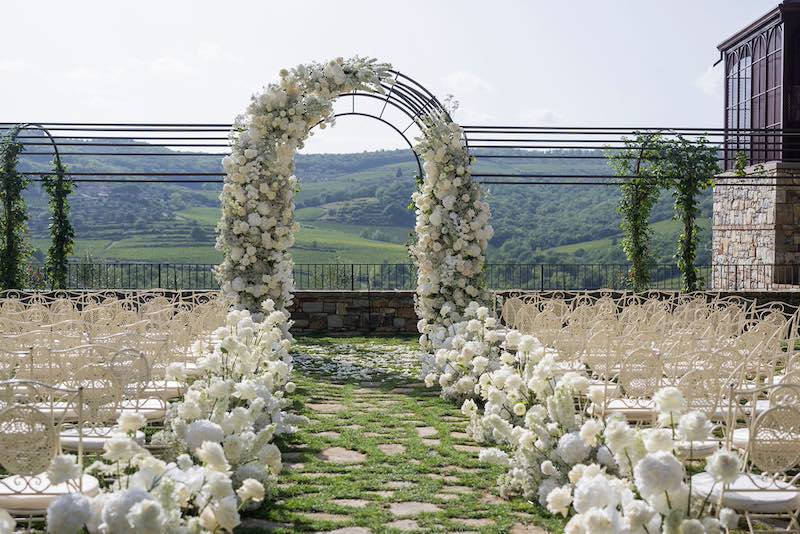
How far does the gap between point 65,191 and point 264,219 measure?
569cm

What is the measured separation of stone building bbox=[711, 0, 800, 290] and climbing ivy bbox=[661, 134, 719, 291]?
4.33 ft

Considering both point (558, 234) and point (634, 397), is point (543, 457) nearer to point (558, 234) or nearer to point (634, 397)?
point (634, 397)

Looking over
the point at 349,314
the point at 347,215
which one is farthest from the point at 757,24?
the point at 347,215

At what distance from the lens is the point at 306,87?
1049cm

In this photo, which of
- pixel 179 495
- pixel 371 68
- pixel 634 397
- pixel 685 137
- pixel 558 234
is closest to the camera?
pixel 179 495

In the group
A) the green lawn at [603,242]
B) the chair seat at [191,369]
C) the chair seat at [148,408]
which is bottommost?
the chair seat at [148,408]

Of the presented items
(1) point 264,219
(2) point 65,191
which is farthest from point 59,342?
(2) point 65,191

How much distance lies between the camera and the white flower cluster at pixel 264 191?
398 inches

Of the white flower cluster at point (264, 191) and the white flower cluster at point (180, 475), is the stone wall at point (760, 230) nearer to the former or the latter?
the white flower cluster at point (264, 191)

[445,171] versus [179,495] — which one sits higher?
[445,171]

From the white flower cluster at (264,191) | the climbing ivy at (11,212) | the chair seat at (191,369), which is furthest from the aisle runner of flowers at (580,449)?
Result: the climbing ivy at (11,212)

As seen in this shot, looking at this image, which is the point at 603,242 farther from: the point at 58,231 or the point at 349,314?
the point at 58,231

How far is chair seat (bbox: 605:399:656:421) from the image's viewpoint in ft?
19.0

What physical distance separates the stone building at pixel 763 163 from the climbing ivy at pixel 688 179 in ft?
4.33
